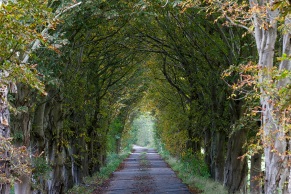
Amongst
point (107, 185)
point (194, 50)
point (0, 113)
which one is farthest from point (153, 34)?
point (0, 113)

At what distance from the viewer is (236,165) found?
55.3 feet

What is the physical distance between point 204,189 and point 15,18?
14.0m

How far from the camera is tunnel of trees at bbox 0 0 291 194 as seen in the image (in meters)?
7.38

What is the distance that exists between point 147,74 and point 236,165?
1516cm

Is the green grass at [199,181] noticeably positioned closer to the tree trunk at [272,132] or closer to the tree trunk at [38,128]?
the tree trunk at [38,128]

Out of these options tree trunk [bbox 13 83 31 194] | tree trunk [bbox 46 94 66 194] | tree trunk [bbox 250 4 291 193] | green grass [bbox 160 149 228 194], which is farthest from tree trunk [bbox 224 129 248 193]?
tree trunk [bbox 250 4 291 193]

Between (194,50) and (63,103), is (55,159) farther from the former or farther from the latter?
(194,50)

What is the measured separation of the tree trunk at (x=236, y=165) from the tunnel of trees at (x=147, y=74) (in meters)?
0.04

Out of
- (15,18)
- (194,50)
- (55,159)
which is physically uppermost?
(194,50)

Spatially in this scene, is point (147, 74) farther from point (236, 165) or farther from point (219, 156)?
point (236, 165)

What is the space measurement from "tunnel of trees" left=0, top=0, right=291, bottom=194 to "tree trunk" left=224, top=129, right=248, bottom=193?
4 cm

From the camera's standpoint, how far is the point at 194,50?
60.7ft

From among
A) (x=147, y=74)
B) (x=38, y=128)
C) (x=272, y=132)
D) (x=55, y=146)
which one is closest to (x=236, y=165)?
(x=55, y=146)

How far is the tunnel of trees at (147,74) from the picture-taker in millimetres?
7383
